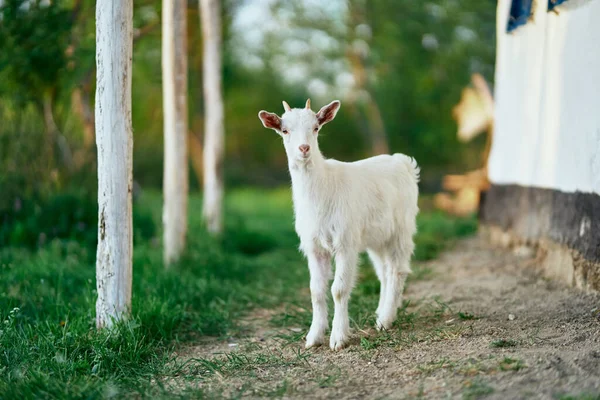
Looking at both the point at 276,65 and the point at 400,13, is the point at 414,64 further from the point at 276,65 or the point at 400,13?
the point at 276,65

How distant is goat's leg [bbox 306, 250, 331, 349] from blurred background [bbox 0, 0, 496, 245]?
4.55 m

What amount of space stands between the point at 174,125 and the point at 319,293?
331 centimetres

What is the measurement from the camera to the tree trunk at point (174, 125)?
7.77 metres

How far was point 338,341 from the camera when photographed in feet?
16.8

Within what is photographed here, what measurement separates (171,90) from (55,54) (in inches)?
85.0

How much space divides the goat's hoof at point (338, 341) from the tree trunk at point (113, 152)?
167 cm

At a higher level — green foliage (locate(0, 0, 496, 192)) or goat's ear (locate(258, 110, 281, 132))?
green foliage (locate(0, 0, 496, 192))

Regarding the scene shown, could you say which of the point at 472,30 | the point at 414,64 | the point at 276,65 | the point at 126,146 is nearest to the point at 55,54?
the point at 126,146

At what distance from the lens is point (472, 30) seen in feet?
49.5

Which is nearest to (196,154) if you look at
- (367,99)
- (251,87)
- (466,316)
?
(251,87)

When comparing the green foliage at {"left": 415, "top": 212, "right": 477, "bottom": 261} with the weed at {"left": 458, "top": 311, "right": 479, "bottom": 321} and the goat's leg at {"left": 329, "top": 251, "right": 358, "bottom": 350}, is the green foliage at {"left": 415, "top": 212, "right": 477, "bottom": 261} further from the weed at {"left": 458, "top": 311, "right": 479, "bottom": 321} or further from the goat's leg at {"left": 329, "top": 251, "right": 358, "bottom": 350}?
the goat's leg at {"left": 329, "top": 251, "right": 358, "bottom": 350}

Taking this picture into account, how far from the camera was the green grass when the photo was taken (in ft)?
15.0


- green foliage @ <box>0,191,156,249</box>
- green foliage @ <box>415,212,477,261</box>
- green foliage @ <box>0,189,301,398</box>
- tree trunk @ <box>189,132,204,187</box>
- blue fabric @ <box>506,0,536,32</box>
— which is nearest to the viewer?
green foliage @ <box>0,189,301,398</box>

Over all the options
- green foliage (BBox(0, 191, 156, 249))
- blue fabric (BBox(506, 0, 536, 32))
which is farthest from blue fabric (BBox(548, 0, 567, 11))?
green foliage (BBox(0, 191, 156, 249))
